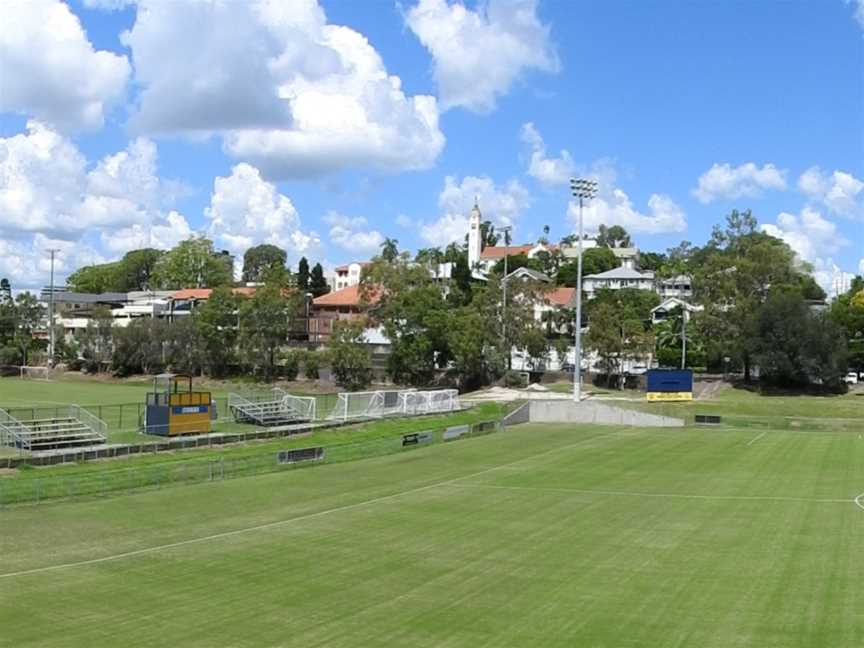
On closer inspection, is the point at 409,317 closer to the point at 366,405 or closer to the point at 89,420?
the point at 366,405

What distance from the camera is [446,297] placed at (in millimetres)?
117938

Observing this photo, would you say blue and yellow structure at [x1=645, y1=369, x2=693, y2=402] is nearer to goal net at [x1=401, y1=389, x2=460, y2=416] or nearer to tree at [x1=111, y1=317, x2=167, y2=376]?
goal net at [x1=401, y1=389, x2=460, y2=416]

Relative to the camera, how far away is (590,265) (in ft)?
604

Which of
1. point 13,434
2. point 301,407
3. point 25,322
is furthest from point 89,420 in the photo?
point 25,322

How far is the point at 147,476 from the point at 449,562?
724 inches

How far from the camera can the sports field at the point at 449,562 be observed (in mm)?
18000

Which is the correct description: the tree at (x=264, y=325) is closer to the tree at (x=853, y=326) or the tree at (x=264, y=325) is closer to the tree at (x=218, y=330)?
the tree at (x=218, y=330)

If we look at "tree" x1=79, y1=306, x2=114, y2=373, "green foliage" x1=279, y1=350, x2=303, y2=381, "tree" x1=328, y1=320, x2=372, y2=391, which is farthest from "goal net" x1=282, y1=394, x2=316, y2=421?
"tree" x1=79, y1=306, x2=114, y2=373

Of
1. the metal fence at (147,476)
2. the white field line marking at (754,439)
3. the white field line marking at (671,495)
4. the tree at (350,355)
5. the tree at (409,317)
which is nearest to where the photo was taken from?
the metal fence at (147,476)

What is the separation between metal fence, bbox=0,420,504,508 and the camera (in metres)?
33.6

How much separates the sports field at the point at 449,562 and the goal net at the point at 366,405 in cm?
2122

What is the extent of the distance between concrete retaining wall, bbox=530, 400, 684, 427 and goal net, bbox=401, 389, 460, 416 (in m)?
6.71

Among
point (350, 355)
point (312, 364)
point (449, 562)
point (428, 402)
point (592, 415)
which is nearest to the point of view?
point (449, 562)

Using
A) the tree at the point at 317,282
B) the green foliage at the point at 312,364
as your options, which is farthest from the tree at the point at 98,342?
the tree at the point at 317,282
